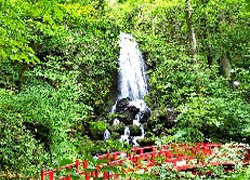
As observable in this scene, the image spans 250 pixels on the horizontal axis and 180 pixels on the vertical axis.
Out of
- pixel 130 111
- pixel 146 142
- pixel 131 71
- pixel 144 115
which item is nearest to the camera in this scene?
pixel 146 142

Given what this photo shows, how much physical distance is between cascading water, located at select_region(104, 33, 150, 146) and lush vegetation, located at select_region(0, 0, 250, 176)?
0.48m

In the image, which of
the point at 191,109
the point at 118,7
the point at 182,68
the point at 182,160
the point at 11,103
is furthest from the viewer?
the point at 118,7

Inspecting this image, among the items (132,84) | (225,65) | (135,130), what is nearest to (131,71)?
(132,84)

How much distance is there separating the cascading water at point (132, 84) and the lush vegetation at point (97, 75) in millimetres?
478

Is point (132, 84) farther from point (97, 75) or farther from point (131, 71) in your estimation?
point (97, 75)

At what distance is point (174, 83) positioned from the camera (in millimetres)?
A: 16641

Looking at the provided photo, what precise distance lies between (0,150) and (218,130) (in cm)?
1062

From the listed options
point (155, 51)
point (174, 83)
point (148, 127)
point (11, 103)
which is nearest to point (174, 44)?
point (155, 51)

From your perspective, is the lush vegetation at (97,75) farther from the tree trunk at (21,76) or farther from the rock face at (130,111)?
the rock face at (130,111)

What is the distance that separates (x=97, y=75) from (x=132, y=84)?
2.47 m

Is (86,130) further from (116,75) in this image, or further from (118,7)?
(118,7)

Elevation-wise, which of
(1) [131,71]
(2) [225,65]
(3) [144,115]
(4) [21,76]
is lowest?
(3) [144,115]

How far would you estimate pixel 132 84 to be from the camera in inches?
727

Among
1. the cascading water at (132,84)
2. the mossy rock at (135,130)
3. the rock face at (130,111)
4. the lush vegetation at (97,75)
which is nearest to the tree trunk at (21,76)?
the lush vegetation at (97,75)
